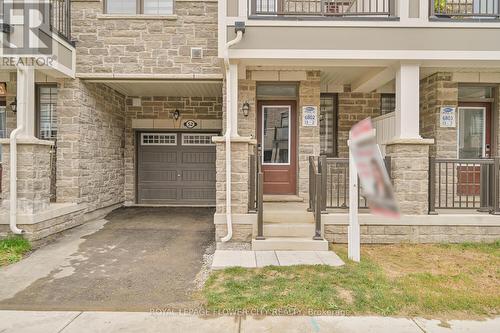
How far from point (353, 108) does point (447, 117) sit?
1.94 metres

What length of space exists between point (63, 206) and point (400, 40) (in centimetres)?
686

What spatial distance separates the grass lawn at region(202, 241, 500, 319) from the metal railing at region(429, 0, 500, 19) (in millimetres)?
4093

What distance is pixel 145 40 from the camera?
7113mm

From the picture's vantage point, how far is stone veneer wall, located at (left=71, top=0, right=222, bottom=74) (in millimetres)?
7098

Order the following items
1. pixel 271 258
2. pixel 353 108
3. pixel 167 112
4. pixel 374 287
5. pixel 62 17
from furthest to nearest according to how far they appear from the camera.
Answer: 1. pixel 167 112
2. pixel 353 108
3. pixel 62 17
4. pixel 271 258
5. pixel 374 287

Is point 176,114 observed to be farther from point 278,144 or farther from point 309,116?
point 309,116

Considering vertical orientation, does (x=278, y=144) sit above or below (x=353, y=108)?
below

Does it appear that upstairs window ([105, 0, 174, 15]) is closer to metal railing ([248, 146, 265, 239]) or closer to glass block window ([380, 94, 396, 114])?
metal railing ([248, 146, 265, 239])

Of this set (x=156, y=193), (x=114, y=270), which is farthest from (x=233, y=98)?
(x=156, y=193)

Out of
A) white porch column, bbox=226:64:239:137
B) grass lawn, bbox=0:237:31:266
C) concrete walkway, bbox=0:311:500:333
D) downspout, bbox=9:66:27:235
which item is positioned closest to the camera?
concrete walkway, bbox=0:311:500:333

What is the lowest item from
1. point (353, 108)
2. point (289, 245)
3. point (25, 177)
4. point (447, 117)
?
point (289, 245)

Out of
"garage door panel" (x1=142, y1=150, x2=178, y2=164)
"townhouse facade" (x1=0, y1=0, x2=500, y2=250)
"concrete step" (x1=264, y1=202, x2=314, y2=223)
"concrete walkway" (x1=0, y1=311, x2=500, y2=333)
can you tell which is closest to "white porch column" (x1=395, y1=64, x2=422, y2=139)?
"townhouse facade" (x1=0, y1=0, x2=500, y2=250)

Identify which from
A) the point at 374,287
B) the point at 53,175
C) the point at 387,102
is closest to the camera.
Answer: the point at 374,287

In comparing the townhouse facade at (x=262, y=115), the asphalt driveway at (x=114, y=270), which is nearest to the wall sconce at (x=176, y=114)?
the townhouse facade at (x=262, y=115)
